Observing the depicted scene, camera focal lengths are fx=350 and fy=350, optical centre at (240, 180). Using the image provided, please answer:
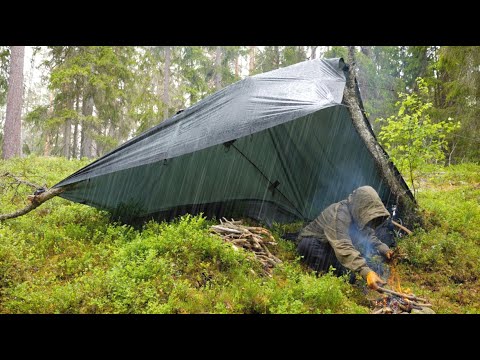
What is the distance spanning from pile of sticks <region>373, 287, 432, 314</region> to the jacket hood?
3.35 ft

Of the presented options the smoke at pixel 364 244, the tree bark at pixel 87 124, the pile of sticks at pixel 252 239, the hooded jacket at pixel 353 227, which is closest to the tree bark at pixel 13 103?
the tree bark at pixel 87 124

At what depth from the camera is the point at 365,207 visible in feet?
15.7

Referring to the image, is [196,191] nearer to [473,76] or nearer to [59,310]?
[59,310]

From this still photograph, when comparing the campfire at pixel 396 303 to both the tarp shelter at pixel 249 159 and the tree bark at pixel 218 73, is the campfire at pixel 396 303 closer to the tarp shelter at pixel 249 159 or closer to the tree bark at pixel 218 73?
the tarp shelter at pixel 249 159

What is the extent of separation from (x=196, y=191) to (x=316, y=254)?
2357mm

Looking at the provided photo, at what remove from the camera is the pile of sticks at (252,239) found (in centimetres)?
489

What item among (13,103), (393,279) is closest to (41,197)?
(393,279)

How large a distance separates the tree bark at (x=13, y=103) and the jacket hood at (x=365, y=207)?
10043 millimetres

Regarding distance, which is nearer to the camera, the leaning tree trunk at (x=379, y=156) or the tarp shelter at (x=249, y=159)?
the tarp shelter at (x=249, y=159)

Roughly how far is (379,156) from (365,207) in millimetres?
1997

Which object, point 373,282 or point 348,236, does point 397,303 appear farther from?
point 348,236

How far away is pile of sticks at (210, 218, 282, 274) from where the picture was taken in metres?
4.89

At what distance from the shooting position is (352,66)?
6.25 m
